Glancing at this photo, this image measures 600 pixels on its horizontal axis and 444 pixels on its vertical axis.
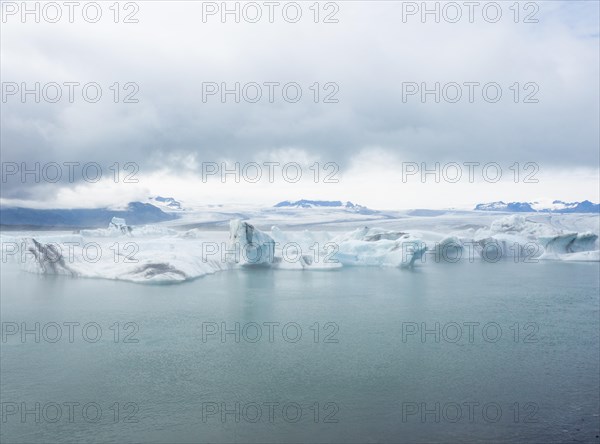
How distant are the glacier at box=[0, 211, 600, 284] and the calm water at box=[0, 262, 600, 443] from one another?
248 cm

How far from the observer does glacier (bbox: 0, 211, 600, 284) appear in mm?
15055

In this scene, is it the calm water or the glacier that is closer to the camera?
the calm water

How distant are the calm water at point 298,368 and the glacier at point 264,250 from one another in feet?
8.13

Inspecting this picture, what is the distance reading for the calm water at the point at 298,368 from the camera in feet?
15.6

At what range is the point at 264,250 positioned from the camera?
18.3 metres

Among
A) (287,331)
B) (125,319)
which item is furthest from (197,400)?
(125,319)

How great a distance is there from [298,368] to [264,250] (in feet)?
39.4

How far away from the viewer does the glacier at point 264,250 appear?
593 inches

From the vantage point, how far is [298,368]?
6.43 metres

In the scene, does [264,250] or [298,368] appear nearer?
[298,368]

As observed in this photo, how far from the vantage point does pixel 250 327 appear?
8.95 metres

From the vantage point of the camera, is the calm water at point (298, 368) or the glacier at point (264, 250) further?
the glacier at point (264, 250)

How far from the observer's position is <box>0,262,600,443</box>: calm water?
15.6ft

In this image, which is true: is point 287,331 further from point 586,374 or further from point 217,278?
point 217,278
